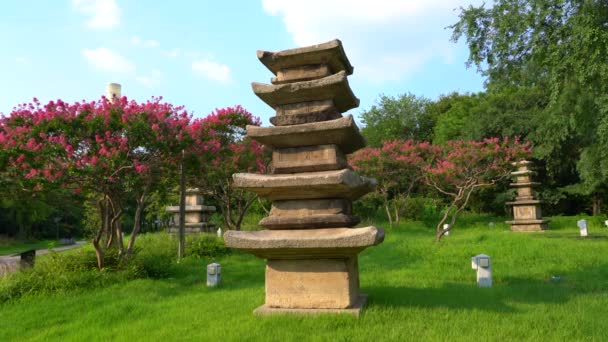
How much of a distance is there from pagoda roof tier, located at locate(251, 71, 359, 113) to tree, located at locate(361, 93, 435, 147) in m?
34.4

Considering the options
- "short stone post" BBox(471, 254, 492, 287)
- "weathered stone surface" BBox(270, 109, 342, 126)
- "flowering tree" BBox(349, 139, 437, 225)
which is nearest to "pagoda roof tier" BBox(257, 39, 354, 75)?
"weathered stone surface" BBox(270, 109, 342, 126)

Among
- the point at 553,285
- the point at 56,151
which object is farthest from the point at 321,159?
the point at 56,151

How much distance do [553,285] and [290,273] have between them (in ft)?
19.9

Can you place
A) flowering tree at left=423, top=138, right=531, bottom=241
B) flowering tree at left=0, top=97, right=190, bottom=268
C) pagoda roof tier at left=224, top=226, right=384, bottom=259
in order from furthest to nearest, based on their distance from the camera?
flowering tree at left=423, top=138, right=531, bottom=241, flowering tree at left=0, top=97, right=190, bottom=268, pagoda roof tier at left=224, top=226, right=384, bottom=259

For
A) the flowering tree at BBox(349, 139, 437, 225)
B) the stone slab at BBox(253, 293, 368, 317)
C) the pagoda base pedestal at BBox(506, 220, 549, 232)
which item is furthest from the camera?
the flowering tree at BBox(349, 139, 437, 225)

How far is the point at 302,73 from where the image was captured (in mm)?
7715

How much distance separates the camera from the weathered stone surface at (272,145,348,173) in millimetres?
7168

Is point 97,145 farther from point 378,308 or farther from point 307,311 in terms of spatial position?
point 378,308

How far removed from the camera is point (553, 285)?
9.09 meters

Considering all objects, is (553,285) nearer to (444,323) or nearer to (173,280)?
(444,323)

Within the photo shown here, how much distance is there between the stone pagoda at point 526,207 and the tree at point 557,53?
4168 mm

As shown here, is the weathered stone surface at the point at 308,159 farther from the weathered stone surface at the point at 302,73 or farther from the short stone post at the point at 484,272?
the short stone post at the point at 484,272

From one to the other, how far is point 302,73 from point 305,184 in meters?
2.22

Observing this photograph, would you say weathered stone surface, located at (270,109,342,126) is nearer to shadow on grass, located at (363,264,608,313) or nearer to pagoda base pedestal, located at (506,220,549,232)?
shadow on grass, located at (363,264,608,313)
